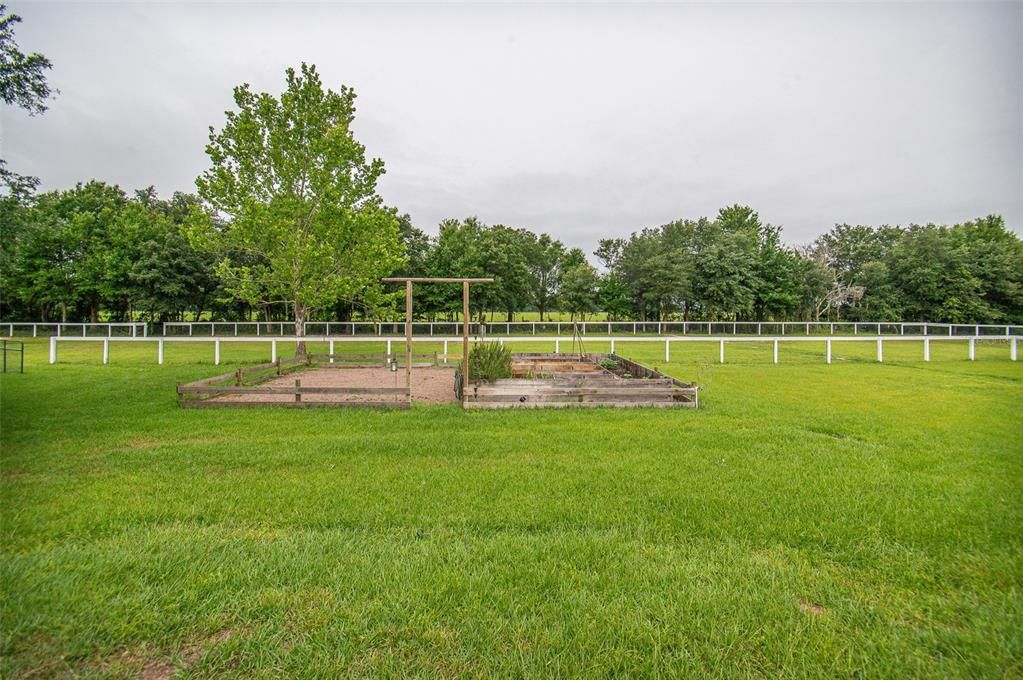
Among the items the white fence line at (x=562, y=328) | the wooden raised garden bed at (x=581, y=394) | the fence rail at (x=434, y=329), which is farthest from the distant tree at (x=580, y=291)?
the wooden raised garden bed at (x=581, y=394)

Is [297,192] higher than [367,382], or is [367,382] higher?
[297,192]

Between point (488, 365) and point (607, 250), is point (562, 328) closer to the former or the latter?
point (488, 365)

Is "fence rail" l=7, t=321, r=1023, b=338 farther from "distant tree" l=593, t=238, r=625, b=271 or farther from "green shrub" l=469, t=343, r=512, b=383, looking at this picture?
"distant tree" l=593, t=238, r=625, b=271

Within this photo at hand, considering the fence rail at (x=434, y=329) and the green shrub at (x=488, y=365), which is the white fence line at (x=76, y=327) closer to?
the fence rail at (x=434, y=329)

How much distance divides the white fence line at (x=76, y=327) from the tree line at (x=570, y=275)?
6.65 feet

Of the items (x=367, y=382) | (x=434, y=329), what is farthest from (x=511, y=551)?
(x=434, y=329)

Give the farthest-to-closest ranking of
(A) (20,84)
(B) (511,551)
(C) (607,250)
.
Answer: (C) (607,250), (A) (20,84), (B) (511,551)

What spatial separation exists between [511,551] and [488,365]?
22.3 ft

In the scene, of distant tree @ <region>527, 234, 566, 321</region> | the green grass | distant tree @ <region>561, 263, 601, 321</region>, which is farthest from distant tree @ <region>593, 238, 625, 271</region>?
the green grass

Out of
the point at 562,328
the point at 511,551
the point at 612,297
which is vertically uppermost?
the point at 612,297

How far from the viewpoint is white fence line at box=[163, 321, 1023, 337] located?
94.5ft

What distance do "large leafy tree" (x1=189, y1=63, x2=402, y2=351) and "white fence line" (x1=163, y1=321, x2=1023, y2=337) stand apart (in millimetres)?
8294

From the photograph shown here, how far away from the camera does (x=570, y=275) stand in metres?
41.8

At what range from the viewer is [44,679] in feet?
6.81
